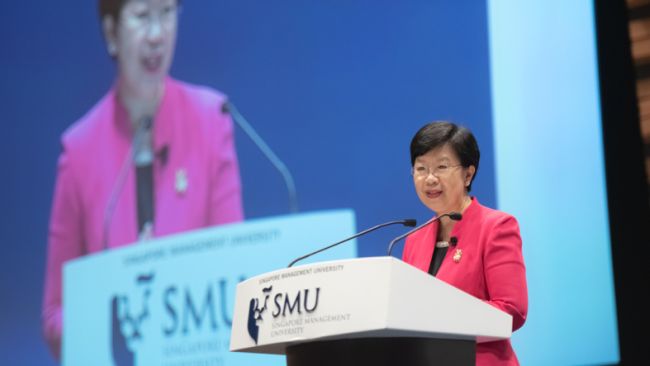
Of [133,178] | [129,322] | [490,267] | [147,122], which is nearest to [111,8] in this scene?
[147,122]

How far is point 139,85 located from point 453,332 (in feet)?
10.5

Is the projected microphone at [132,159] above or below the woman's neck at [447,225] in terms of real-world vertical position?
above

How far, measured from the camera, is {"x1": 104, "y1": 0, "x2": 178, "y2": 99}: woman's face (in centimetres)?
465

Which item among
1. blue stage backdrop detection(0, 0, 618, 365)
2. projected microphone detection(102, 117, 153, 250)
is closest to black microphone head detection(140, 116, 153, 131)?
projected microphone detection(102, 117, 153, 250)

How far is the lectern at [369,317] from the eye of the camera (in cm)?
175

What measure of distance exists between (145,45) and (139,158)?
0.60 meters

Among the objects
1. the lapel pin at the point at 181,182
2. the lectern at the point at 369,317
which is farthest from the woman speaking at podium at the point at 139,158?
the lectern at the point at 369,317

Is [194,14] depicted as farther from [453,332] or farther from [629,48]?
[453,332]

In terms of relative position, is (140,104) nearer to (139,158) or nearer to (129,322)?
(139,158)

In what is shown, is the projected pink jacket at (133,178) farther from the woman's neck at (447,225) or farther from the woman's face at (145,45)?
the woman's neck at (447,225)

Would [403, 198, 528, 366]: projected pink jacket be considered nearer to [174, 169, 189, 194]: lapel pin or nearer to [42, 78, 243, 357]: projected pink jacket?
[42, 78, 243, 357]: projected pink jacket

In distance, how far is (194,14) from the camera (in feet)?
15.1

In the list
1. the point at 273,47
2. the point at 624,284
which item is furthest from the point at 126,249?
the point at 624,284

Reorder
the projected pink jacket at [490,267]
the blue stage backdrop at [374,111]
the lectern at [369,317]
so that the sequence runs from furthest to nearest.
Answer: the blue stage backdrop at [374,111] → the projected pink jacket at [490,267] → the lectern at [369,317]
